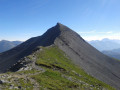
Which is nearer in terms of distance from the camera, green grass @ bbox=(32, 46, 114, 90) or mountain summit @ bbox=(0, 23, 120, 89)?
green grass @ bbox=(32, 46, 114, 90)

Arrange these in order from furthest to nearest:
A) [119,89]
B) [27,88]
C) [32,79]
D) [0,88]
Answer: [119,89] → [32,79] → [27,88] → [0,88]

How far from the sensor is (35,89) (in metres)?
29.5

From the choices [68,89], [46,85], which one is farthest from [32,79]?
[68,89]

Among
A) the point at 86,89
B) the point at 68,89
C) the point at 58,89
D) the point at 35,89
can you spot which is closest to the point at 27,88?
the point at 35,89

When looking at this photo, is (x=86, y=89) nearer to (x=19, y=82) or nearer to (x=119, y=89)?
(x=19, y=82)

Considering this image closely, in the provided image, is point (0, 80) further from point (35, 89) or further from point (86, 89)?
point (86, 89)

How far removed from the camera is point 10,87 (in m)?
27.2

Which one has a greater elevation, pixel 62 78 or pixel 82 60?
pixel 82 60

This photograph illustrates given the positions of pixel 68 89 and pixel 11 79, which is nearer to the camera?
pixel 11 79

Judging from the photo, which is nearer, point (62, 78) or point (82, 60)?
point (62, 78)

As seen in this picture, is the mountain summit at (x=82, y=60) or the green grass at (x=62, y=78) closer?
the green grass at (x=62, y=78)

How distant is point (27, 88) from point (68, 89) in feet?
38.2

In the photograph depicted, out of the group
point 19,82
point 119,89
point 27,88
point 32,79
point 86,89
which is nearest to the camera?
point 27,88

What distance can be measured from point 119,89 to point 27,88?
2682 inches
